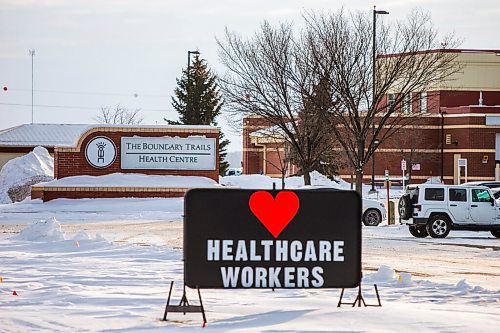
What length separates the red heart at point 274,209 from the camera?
36.1 feet

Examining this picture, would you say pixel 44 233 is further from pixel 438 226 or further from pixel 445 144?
pixel 445 144

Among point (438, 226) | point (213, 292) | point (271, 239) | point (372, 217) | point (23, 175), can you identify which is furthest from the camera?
point (23, 175)

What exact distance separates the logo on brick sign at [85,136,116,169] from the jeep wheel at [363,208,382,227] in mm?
16321

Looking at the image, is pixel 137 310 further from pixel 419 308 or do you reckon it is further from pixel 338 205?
pixel 419 308

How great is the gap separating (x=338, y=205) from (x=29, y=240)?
1384 cm

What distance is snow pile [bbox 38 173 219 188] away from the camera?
44562 mm

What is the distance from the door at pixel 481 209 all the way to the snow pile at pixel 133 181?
57.3 ft

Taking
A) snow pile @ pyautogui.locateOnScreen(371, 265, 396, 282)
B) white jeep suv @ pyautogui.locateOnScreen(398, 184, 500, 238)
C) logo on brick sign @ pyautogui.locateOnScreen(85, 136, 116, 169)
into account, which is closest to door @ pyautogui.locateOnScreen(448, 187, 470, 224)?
white jeep suv @ pyautogui.locateOnScreen(398, 184, 500, 238)

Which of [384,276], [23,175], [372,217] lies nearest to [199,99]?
[23,175]

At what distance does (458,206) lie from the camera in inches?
1138

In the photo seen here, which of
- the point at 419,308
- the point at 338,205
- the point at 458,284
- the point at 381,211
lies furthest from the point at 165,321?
the point at 381,211

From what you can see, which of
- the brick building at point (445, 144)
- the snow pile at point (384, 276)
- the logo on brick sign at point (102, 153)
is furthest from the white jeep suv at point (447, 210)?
the brick building at point (445, 144)

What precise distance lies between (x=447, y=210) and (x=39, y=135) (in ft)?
215

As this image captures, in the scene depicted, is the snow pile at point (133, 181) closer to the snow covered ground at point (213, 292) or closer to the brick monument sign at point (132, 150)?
the brick monument sign at point (132, 150)
